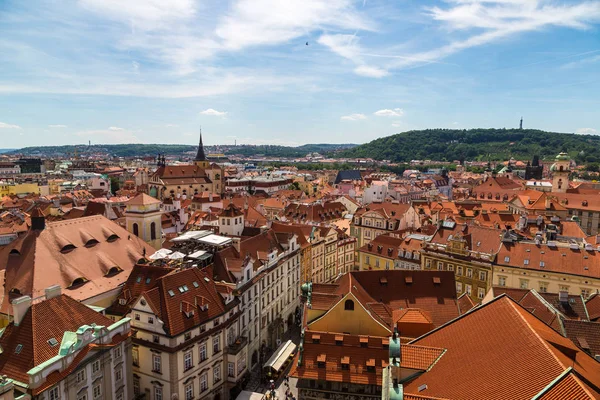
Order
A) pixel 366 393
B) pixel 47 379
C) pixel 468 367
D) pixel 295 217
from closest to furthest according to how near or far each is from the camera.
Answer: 1. pixel 468 367
2. pixel 47 379
3. pixel 366 393
4. pixel 295 217

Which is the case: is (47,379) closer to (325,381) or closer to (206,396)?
(206,396)

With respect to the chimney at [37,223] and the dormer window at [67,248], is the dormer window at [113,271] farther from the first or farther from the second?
the chimney at [37,223]

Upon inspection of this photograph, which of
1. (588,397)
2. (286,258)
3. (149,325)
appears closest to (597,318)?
(588,397)

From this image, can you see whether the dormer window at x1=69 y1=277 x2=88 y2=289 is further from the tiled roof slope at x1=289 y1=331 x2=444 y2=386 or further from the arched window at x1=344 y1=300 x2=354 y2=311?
the arched window at x1=344 y1=300 x2=354 y2=311

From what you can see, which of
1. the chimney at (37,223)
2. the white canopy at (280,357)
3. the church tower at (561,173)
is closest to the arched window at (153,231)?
the chimney at (37,223)

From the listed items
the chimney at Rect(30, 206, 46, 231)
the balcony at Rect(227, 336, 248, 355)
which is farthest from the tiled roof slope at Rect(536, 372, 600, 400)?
the chimney at Rect(30, 206, 46, 231)

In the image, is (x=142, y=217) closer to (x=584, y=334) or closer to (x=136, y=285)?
(x=136, y=285)
